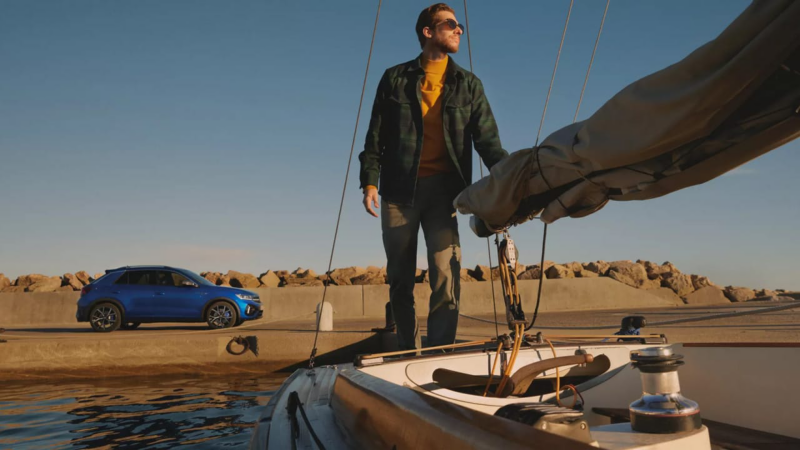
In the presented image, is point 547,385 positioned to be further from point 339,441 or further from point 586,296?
point 586,296

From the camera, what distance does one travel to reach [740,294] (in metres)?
16.6

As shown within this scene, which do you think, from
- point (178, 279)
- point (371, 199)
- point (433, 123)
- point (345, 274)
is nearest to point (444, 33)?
point (433, 123)

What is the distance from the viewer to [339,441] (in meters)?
1.65

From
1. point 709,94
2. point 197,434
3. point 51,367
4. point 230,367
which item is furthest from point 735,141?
point 51,367

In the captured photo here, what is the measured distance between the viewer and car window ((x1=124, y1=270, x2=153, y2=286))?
11.4 metres

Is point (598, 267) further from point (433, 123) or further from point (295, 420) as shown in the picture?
point (295, 420)

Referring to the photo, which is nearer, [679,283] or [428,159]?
[428,159]

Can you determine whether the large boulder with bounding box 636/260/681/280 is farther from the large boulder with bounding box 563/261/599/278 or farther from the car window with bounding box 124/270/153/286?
the car window with bounding box 124/270/153/286

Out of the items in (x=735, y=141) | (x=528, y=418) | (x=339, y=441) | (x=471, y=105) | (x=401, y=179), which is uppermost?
(x=471, y=105)

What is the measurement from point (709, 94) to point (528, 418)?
0.87 m

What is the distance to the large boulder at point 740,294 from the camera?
648 inches

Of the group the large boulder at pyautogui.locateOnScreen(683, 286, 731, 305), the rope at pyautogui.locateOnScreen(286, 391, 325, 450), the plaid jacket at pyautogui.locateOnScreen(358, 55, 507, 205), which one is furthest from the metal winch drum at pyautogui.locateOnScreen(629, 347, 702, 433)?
the large boulder at pyautogui.locateOnScreen(683, 286, 731, 305)

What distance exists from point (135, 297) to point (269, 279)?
261 inches

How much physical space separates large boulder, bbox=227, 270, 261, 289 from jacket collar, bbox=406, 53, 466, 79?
14.2 m
